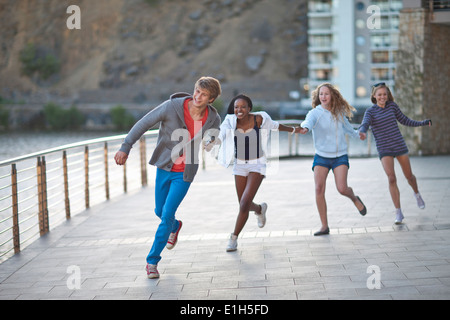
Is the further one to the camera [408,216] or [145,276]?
[408,216]

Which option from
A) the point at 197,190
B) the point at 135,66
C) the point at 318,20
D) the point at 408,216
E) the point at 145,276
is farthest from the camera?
the point at 135,66

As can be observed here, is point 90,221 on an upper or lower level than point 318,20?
lower

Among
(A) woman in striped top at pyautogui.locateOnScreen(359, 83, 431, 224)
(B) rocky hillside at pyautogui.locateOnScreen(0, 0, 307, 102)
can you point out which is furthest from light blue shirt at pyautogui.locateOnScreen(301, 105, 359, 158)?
(B) rocky hillside at pyautogui.locateOnScreen(0, 0, 307, 102)

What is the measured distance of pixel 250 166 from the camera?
20.9 ft

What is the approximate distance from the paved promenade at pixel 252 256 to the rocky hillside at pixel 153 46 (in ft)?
250

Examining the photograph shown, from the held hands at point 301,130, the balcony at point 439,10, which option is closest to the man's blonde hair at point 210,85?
the held hands at point 301,130

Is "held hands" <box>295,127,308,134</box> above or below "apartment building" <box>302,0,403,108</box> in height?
below

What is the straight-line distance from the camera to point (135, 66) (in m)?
93.8

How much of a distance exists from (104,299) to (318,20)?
246 ft

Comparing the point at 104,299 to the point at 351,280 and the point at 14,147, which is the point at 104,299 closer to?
the point at 351,280

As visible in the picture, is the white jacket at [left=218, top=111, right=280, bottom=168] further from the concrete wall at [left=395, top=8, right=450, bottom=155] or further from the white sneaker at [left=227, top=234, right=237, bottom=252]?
the concrete wall at [left=395, top=8, right=450, bottom=155]

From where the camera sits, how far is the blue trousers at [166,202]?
5.52 metres

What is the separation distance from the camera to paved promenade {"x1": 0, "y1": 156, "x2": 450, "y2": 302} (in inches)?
195
